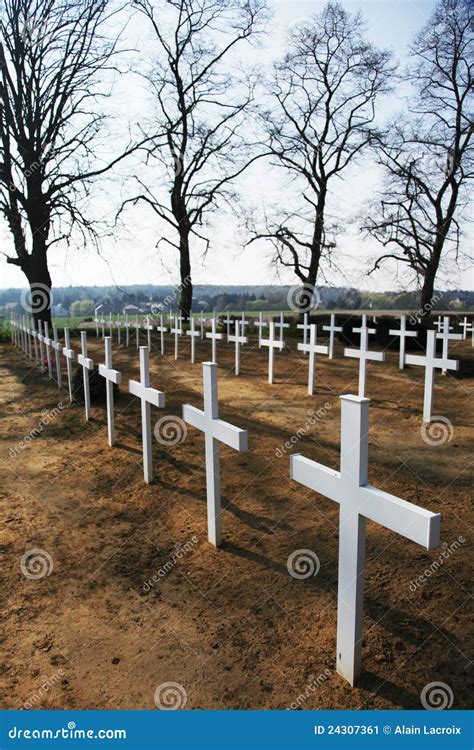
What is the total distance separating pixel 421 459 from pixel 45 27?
56.1 feet

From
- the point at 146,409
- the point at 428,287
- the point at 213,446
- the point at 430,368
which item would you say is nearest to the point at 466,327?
the point at 428,287

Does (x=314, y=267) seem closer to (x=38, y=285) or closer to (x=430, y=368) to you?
(x=38, y=285)

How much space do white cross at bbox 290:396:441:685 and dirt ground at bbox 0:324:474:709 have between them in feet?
0.64

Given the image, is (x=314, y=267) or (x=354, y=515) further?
(x=314, y=267)

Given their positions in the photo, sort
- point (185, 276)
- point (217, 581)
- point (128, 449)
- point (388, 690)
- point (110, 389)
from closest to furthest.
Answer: point (388, 690), point (217, 581), point (128, 449), point (110, 389), point (185, 276)

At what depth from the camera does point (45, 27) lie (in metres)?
16.3

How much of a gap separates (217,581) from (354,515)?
1389 millimetres

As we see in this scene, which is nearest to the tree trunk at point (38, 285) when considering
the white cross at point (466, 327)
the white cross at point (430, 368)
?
the white cross at point (466, 327)

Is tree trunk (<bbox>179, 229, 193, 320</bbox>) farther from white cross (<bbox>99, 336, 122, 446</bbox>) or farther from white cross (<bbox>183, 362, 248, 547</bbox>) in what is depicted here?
white cross (<bbox>183, 362, 248, 547</bbox>)

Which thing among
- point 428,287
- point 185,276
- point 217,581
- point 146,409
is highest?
point 185,276

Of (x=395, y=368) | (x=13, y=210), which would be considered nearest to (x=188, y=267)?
(x=13, y=210)

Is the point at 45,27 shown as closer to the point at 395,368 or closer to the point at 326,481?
the point at 395,368

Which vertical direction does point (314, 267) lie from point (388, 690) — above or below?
above

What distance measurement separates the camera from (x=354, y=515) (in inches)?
105
